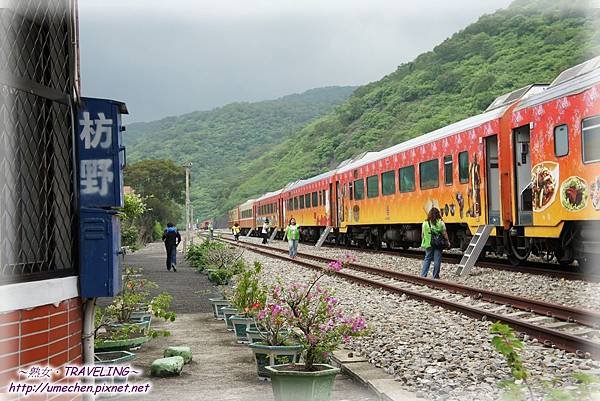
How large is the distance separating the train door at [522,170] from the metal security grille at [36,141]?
10863 mm

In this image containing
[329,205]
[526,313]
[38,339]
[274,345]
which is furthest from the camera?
[329,205]

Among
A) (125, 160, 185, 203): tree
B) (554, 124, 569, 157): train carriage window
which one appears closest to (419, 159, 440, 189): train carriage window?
(554, 124, 569, 157): train carriage window

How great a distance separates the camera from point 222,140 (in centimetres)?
14800

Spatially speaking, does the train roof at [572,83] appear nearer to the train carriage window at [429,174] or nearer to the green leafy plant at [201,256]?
the train carriage window at [429,174]

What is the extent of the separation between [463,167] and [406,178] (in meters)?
3.90

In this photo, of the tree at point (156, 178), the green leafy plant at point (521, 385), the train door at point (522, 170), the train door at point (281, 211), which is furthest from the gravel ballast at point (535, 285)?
the tree at point (156, 178)

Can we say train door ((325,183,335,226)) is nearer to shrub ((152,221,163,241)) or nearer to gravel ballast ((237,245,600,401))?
gravel ballast ((237,245,600,401))

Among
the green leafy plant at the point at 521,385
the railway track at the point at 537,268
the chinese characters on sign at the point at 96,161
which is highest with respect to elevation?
the chinese characters on sign at the point at 96,161

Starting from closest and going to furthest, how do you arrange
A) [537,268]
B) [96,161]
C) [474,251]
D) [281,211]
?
1. [96,161]
2. [474,251]
3. [537,268]
4. [281,211]

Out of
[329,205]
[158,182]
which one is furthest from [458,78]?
[329,205]

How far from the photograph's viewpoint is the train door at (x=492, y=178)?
Result: 50.1ft

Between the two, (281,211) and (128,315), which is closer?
(128,315)

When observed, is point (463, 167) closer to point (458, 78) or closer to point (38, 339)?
point (38, 339)

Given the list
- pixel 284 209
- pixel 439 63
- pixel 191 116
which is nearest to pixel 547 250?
pixel 284 209
